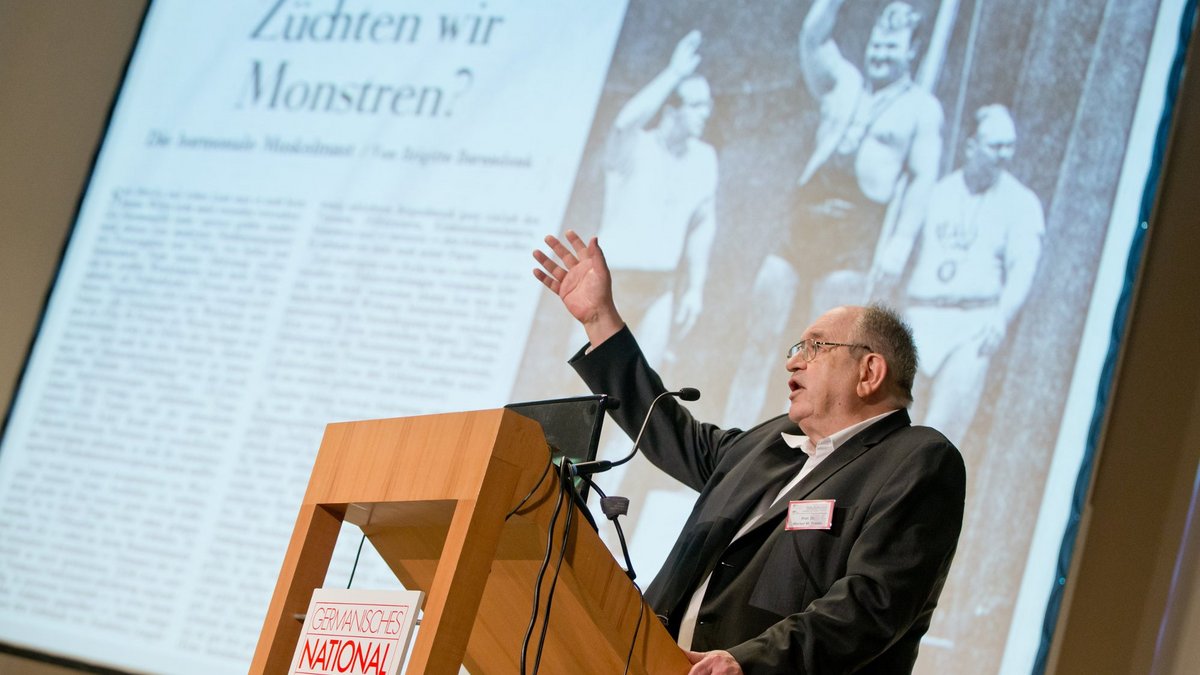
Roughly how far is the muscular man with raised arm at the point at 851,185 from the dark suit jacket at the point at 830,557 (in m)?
1.06

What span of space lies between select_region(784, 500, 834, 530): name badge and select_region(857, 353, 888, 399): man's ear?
353mm

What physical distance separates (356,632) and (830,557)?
869mm

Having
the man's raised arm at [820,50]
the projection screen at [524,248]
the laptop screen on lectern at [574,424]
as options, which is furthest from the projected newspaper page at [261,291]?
the laptop screen on lectern at [574,424]

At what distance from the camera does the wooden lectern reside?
155cm

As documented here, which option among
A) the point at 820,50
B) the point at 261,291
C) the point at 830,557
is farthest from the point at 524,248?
the point at 830,557

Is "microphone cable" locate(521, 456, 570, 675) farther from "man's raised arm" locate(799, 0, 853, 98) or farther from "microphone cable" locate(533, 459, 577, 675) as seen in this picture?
"man's raised arm" locate(799, 0, 853, 98)

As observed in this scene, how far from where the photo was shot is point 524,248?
4078mm

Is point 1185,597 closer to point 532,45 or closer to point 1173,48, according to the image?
point 1173,48

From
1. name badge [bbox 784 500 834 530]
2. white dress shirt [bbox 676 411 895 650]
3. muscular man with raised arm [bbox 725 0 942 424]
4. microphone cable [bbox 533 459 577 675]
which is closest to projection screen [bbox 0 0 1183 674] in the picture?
muscular man with raised arm [bbox 725 0 942 424]

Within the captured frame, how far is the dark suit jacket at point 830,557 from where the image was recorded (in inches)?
74.2

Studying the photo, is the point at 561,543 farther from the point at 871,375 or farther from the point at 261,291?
the point at 261,291

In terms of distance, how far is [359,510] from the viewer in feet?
6.14

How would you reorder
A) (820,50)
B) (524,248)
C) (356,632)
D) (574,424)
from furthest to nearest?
(524,248) → (820,50) → (574,424) → (356,632)

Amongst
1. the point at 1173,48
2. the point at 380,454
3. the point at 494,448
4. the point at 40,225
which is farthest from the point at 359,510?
the point at 40,225
